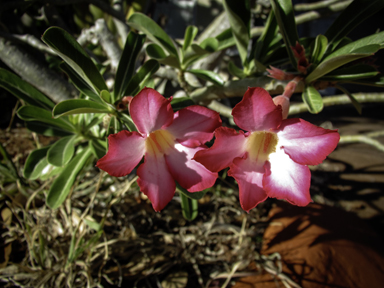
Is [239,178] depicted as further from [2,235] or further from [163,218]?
[2,235]

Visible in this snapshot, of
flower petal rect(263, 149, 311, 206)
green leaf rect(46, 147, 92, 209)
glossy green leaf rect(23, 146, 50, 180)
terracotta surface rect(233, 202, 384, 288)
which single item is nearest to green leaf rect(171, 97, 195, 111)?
flower petal rect(263, 149, 311, 206)

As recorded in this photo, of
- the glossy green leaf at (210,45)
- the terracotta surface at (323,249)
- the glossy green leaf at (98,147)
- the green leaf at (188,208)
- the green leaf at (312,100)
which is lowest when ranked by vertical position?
the terracotta surface at (323,249)

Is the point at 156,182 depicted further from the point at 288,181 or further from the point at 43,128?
the point at 43,128

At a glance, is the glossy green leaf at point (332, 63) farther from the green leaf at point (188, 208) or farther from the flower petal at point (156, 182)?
the green leaf at point (188, 208)

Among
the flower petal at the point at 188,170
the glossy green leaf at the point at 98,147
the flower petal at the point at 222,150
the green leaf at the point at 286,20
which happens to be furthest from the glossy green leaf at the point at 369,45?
the glossy green leaf at the point at 98,147

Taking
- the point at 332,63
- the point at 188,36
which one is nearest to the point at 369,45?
the point at 332,63

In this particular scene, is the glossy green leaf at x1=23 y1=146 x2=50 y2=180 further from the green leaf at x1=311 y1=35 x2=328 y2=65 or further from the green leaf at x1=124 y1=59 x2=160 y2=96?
the green leaf at x1=311 y1=35 x2=328 y2=65

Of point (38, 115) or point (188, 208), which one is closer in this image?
point (38, 115)
